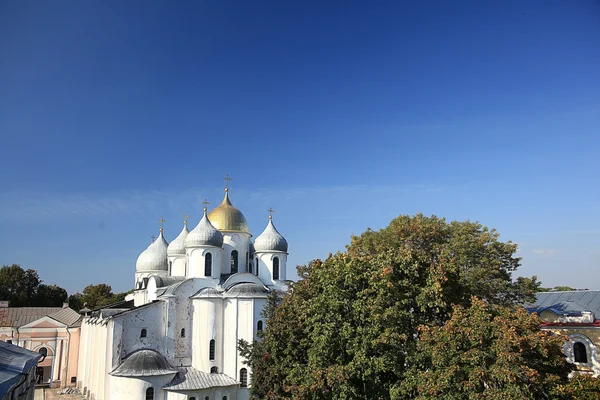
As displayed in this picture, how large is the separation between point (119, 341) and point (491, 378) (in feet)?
71.4

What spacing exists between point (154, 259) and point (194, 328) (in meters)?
12.5

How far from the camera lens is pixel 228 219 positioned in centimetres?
3509

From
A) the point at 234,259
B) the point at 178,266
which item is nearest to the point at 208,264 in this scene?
the point at 234,259

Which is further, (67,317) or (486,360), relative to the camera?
(67,317)

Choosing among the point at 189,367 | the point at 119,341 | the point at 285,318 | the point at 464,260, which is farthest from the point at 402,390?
the point at 119,341

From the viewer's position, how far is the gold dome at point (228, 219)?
3491 cm

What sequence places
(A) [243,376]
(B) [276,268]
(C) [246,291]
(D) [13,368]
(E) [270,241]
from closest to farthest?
(D) [13,368] < (A) [243,376] < (C) [246,291] < (E) [270,241] < (B) [276,268]

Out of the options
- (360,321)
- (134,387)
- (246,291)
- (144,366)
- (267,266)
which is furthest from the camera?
(267,266)

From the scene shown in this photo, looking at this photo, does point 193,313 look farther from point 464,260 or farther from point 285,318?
point 464,260

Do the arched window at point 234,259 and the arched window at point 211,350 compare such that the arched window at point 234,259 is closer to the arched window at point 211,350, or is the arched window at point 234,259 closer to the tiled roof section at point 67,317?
the arched window at point 211,350

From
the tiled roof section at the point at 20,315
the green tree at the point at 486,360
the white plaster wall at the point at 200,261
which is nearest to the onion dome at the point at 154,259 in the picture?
the white plaster wall at the point at 200,261

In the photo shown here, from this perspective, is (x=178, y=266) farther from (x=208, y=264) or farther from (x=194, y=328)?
(x=194, y=328)

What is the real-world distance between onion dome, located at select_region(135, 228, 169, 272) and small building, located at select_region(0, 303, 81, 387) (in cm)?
853

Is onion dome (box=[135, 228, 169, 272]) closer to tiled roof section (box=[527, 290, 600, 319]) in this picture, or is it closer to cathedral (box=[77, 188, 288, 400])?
cathedral (box=[77, 188, 288, 400])
